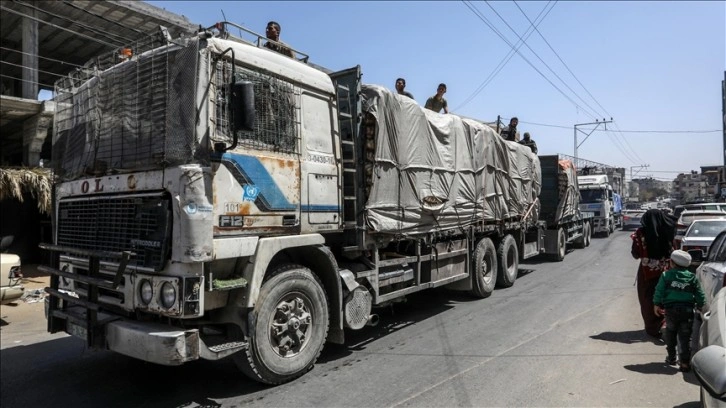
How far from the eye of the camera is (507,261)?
9758mm

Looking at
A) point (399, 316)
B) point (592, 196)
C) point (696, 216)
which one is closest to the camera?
point (399, 316)

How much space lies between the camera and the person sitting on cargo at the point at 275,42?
497 centimetres

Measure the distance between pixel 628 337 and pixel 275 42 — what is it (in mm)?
5618

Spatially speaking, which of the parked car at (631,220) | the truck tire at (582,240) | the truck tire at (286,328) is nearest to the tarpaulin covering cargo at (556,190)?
the truck tire at (582,240)

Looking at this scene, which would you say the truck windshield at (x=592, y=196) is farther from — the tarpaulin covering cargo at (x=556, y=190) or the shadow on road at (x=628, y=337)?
the shadow on road at (x=628, y=337)

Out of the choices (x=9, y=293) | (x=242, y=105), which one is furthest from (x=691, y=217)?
(x=9, y=293)

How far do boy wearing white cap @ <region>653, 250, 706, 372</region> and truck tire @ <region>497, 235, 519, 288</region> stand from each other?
14.8 ft

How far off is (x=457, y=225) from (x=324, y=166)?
127 inches

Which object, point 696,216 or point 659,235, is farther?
point 696,216

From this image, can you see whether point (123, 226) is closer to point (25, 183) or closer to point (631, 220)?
point (25, 183)

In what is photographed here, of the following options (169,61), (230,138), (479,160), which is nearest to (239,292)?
(230,138)

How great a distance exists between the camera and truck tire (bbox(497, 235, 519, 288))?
944 cm

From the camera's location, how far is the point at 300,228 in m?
4.69

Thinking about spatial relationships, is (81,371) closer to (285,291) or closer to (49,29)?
(285,291)
